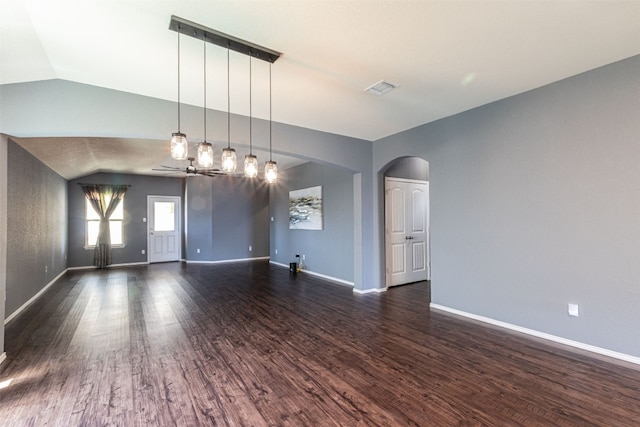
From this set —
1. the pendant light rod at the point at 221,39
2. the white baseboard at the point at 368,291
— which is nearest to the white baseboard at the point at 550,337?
the white baseboard at the point at 368,291

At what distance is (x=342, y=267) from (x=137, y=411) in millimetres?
4324

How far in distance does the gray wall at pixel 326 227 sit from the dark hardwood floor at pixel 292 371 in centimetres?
166

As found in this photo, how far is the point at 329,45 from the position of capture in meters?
2.39

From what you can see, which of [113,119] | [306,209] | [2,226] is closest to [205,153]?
[113,119]

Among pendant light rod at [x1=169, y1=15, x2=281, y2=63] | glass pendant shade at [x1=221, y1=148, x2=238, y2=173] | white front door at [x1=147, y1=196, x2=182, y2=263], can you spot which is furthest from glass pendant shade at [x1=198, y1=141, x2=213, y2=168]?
white front door at [x1=147, y1=196, x2=182, y2=263]

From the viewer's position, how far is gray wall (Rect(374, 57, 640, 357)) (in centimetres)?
269

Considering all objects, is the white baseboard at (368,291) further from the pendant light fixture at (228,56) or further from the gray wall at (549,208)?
the pendant light fixture at (228,56)

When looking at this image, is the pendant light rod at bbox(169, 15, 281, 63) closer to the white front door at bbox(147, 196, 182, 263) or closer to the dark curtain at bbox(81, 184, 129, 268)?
the dark curtain at bbox(81, 184, 129, 268)

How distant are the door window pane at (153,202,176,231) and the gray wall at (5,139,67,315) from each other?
2.56 m

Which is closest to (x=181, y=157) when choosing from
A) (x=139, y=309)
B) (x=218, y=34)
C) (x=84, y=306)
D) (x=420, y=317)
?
(x=218, y=34)

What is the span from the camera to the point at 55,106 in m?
2.91

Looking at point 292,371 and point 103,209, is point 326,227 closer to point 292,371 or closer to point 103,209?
point 292,371

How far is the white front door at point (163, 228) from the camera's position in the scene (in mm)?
8992

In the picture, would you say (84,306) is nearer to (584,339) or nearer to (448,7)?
(448,7)
